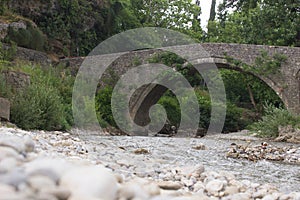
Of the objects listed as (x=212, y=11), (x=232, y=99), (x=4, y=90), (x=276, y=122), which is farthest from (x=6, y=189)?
(x=212, y=11)

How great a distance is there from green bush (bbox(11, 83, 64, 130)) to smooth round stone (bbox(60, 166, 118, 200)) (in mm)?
5226

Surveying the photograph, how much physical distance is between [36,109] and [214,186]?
474 centimetres

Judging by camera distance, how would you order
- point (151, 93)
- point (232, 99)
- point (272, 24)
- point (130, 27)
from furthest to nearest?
1. point (232, 99)
2. point (130, 27)
3. point (272, 24)
4. point (151, 93)

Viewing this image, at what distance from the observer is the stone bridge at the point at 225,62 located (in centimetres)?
1216

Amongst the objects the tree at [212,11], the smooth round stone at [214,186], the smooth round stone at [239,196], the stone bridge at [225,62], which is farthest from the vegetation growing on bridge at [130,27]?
the smooth round stone at [239,196]

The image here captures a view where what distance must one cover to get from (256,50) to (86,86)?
5375 mm

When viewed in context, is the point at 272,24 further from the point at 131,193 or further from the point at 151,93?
the point at 131,193

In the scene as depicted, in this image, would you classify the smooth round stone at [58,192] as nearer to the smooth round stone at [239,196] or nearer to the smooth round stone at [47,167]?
the smooth round stone at [47,167]

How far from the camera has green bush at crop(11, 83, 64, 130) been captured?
6.43 m

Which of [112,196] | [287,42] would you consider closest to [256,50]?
[287,42]

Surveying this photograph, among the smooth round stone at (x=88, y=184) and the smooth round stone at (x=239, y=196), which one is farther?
the smooth round stone at (x=239, y=196)

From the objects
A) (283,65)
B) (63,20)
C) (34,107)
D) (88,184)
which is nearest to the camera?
(88,184)

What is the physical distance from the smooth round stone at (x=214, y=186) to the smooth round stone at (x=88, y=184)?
46.4 inches

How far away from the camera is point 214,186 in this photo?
8.32 ft
